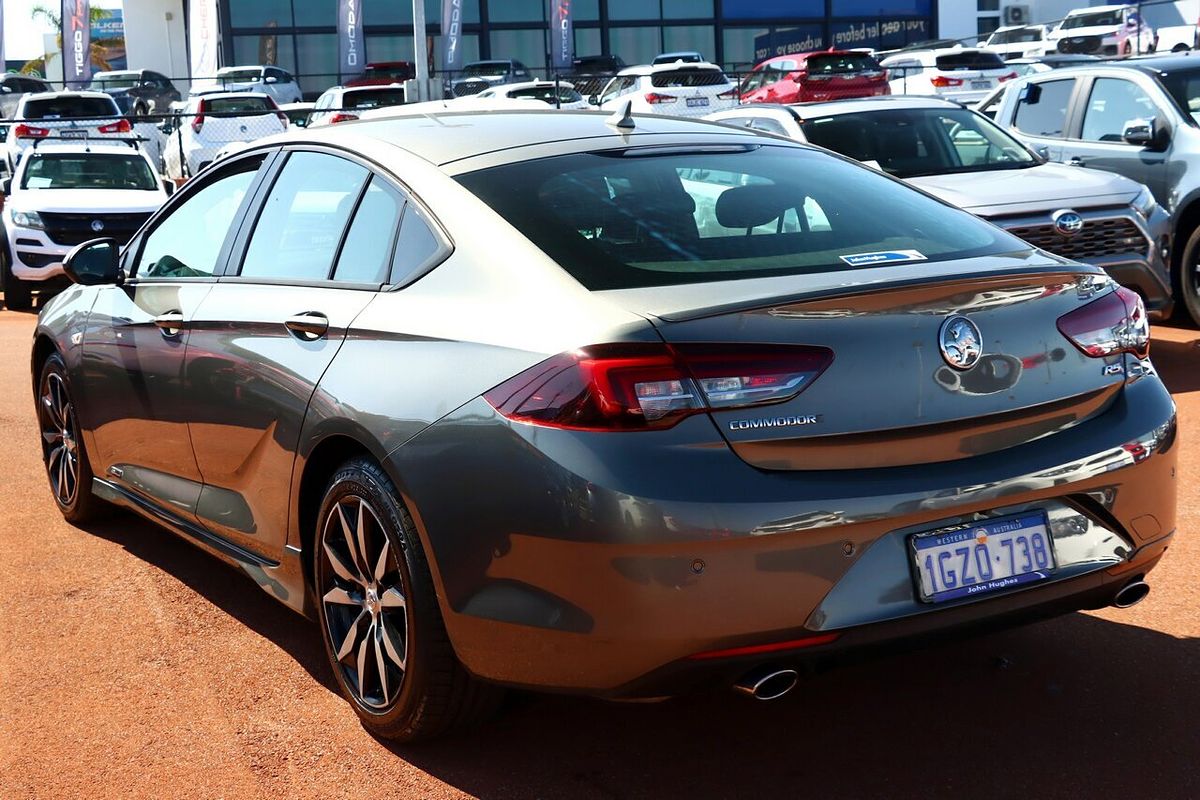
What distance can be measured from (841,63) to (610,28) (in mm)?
24099

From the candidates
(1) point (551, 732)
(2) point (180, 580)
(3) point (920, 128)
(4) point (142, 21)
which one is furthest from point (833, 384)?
(4) point (142, 21)

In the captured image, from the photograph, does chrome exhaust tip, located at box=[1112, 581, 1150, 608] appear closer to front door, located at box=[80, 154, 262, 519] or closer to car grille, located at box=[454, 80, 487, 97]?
front door, located at box=[80, 154, 262, 519]

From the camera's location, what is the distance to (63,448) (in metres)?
6.18

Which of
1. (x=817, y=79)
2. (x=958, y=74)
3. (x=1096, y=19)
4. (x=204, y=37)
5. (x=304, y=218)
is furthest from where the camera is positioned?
(x=1096, y=19)

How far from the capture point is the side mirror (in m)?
5.36

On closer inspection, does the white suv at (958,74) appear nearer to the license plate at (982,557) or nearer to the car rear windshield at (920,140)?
the car rear windshield at (920,140)

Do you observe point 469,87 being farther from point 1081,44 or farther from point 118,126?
point 1081,44

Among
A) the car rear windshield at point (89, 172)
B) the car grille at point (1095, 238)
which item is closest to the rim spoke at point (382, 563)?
the car grille at point (1095, 238)

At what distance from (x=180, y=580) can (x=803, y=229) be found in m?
Answer: 2.91

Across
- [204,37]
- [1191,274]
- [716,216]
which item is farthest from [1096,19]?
[716,216]

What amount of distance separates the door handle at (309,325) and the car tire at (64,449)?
2171 mm

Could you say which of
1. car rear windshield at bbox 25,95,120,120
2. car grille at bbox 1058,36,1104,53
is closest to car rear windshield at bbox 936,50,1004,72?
car grille at bbox 1058,36,1104,53

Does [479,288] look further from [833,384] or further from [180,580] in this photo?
[180,580]

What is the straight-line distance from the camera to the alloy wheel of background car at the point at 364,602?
3.65m
